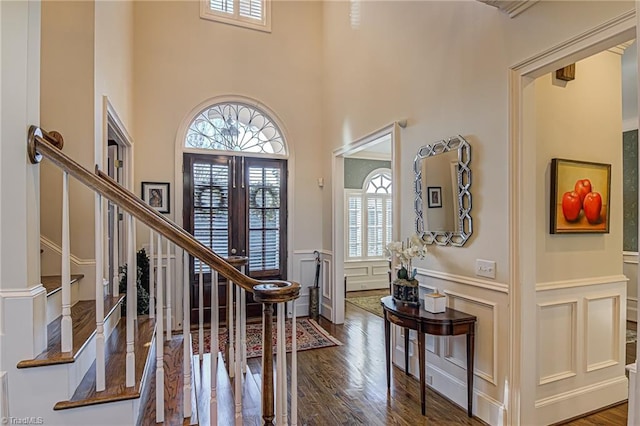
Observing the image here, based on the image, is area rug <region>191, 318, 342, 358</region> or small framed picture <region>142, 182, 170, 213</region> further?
small framed picture <region>142, 182, 170, 213</region>

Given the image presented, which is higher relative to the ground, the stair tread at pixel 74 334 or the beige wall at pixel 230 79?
the beige wall at pixel 230 79

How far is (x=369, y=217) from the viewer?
7.37 meters

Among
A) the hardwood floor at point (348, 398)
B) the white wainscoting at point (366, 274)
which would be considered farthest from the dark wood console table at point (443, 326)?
the white wainscoting at point (366, 274)

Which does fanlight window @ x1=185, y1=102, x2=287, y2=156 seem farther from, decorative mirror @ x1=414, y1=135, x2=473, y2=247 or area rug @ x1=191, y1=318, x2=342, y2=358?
decorative mirror @ x1=414, y1=135, x2=473, y2=247

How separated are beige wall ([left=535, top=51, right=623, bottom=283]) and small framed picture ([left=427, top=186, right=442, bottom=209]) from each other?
2.31 ft

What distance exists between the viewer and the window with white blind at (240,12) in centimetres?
491

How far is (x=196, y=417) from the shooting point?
5.41 feet

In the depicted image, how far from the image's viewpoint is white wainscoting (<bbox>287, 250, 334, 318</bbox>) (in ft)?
16.7

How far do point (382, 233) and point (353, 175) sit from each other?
1421 mm

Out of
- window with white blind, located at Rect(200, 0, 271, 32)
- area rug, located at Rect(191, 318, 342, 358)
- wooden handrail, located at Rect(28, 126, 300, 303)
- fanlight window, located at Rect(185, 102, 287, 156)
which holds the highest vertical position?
window with white blind, located at Rect(200, 0, 271, 32)

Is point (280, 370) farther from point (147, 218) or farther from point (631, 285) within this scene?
point (631, 285)

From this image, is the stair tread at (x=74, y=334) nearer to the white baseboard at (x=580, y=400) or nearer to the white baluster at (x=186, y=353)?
the white baluster at (x=186, y=353)

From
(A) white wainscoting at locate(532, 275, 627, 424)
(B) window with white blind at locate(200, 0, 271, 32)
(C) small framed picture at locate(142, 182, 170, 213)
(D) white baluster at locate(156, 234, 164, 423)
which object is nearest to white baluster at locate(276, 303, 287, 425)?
(D) white baluster at locate(156, 234, 164, 423)

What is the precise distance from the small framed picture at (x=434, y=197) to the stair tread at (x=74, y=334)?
2.47 meters
